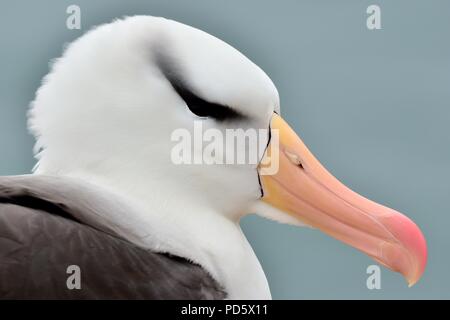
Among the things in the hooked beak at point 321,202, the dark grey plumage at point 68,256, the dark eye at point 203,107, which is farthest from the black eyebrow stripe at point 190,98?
the dark grey plumage at point 68,256

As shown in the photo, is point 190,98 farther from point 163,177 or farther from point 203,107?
point 163,177

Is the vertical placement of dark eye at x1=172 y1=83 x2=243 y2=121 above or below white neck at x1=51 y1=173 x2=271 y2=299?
above

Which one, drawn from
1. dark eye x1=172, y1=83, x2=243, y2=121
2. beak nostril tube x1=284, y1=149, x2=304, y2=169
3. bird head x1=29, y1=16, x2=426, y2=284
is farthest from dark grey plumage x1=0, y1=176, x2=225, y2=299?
beak nostril tube x1=284, y1=149, x2=304, y2=169

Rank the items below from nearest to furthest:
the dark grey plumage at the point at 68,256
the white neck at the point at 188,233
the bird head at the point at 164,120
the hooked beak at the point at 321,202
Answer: the dark grey plumage at the point at 68,256 → the white neck at the point at 188,233 → the bird head at the point at 164,120 → the hooked beak at the point at 321,202

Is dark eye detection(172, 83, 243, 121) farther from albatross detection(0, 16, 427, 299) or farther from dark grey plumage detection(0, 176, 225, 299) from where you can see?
dark grey plumage detection(0, 176, 225, 299)

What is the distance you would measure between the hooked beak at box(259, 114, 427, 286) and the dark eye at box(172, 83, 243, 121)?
34 centimetres

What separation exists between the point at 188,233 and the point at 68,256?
73cm

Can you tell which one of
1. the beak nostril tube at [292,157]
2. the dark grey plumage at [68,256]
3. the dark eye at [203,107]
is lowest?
the dark grey plumage at [68,256]

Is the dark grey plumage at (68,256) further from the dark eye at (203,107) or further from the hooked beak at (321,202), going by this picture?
the hooked beak at (321,202)

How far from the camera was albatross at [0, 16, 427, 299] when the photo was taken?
6.52 m

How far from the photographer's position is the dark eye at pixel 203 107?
6902 millimetres

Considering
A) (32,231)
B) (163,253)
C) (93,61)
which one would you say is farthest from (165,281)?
(93,61)

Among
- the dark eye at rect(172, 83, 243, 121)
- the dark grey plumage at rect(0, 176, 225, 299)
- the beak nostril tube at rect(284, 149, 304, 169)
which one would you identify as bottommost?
the dark grey plumage at rect(0, 176, 225, 299)

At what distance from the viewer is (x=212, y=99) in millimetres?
6887
